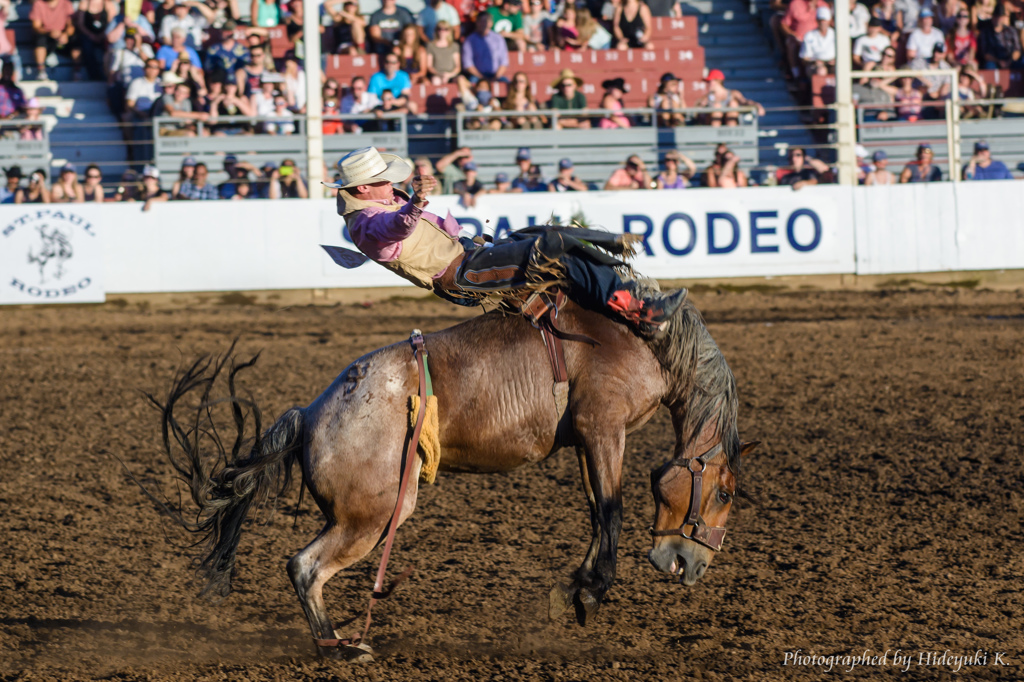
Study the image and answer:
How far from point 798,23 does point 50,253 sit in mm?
12085

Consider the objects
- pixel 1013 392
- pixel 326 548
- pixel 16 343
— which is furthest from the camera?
pixel 16 343

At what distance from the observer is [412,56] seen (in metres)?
15.5

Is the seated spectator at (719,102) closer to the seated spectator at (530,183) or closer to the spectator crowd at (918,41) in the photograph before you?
the spectator crowd at (918,41)

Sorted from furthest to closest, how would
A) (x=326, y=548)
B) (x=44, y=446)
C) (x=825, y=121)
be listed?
(x=825, y=121) → (x=44, y=446) → (x=326, y=548)

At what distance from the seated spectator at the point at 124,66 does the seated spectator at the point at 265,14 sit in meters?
1.79

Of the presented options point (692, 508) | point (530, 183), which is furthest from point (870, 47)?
point (692, 508)

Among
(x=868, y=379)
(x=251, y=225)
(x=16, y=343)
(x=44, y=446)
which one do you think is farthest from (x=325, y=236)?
(x=868, y=379)

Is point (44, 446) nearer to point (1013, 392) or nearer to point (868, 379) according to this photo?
point (868, 379)

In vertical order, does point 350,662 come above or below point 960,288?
below

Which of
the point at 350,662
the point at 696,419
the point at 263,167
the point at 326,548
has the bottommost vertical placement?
the point at 350,662

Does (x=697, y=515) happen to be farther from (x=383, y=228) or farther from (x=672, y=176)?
(x=672, y=176)

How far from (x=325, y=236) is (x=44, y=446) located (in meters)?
6.38

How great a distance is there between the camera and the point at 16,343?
37.4 feet

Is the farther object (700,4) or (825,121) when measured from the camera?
(700,4)
